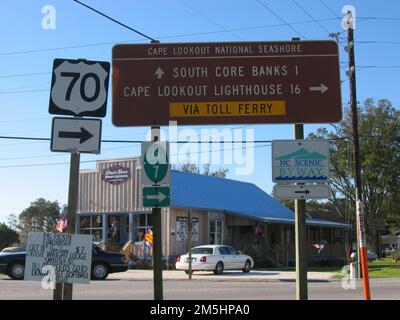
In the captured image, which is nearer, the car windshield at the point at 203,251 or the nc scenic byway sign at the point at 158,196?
the nc scenic byway sign at the point at 158,196

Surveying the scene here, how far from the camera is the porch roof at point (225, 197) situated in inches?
1476

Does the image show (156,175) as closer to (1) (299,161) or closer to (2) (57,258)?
(2) (57,258)

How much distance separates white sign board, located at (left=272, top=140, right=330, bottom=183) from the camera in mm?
8336

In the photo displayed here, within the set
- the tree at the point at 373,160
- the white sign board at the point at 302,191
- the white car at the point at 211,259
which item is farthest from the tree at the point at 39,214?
the white sign board at the point at 302,191

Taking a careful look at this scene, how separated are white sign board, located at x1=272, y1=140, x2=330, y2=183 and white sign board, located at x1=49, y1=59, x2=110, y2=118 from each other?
2533 millimetres

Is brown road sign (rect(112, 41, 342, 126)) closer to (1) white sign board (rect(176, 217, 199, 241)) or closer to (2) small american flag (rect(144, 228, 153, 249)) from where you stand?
(2) small american flag (rect(144, 228, 153, 249))

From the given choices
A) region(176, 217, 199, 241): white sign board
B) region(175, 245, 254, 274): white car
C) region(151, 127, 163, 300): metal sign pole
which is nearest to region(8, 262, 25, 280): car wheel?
region(175, 245, 254, 274): white car

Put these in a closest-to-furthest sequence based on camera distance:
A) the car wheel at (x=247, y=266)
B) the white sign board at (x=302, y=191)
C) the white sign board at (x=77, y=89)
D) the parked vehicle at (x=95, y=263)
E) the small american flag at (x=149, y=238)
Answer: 1. the white sign board at (x=77, y=89)
2. the white sign board at (x=302, y=191)
3. the parked vehicle at (x=95, y=263)
4. the car wheel at (x=247, y=266)
5. the small american flag at (x=149, y=238)

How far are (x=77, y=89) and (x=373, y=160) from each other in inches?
1937

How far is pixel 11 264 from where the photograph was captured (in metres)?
23.0

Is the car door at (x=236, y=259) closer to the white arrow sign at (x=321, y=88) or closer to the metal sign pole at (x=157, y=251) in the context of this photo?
the metal sign pole at (x=157, y=251)

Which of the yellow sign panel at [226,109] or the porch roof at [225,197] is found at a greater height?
the porch roof at [225,197]

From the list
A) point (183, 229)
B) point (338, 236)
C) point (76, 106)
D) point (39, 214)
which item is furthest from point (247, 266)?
point (39, 214)
